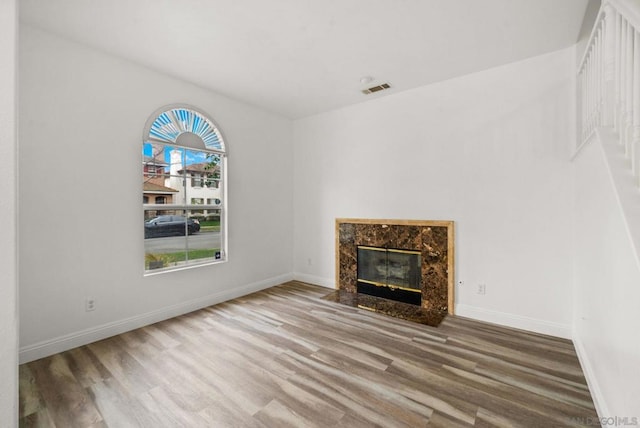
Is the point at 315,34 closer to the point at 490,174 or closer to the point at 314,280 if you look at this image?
the point at 490,174

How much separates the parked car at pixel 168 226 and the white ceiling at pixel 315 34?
1.69 metres

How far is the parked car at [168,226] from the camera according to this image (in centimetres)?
309

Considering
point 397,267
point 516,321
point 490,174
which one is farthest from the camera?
point 397,267

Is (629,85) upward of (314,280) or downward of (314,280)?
upward

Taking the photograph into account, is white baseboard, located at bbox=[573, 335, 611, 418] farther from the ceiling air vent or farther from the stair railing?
the ceiling air vent

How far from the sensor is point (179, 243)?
11.0ft

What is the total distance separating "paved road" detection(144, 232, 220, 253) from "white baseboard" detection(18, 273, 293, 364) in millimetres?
663

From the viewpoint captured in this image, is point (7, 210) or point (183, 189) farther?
point (183, 189)

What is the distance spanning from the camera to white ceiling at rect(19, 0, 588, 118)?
212cm

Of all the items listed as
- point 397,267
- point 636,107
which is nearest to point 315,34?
point 636,107

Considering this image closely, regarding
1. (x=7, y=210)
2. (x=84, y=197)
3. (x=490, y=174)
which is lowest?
(x=7, y=210)

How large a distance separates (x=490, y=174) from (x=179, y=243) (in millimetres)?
3718

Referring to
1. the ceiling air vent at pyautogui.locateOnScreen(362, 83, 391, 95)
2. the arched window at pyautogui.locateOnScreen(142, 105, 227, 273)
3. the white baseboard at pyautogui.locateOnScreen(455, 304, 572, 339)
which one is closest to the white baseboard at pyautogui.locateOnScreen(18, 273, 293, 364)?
the arched window at pyautogui.locateOnScreen(142, 105, 227, 273)

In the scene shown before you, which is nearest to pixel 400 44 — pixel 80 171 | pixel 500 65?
pixel 500 65
